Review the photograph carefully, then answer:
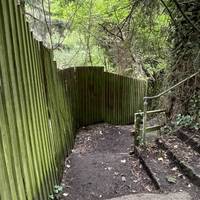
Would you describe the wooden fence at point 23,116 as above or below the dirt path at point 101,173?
above

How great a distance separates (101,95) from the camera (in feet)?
27.1

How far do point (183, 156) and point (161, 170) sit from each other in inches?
16.6

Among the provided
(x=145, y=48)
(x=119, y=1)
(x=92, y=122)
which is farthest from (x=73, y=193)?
(x=145, y=48)

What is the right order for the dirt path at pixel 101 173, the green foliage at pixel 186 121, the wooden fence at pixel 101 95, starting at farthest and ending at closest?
the wooden fence at pixel 101 95 < the green foliage at pixel 186 121 < the dirt path at pixel 101 173

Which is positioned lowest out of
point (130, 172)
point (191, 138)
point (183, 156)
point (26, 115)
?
point (130, 172)

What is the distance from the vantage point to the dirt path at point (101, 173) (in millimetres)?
3943

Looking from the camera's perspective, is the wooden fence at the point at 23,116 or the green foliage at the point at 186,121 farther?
the green foliage at the point at 186,121

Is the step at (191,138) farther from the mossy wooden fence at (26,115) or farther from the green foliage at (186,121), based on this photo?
the mossy wooden fence at (26,115)

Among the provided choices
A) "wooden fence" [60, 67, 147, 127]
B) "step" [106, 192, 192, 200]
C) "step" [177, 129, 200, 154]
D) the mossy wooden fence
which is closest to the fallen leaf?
"step" [106, 192, 192, 200]

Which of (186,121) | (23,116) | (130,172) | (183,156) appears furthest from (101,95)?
(23,116)

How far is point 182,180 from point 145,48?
317 inches

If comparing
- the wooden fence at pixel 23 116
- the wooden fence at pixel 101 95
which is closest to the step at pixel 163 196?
the wooden fence at pixel 23 116

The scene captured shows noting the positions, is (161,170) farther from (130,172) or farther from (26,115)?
(26,115)

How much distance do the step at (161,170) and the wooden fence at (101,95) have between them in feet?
7.86
